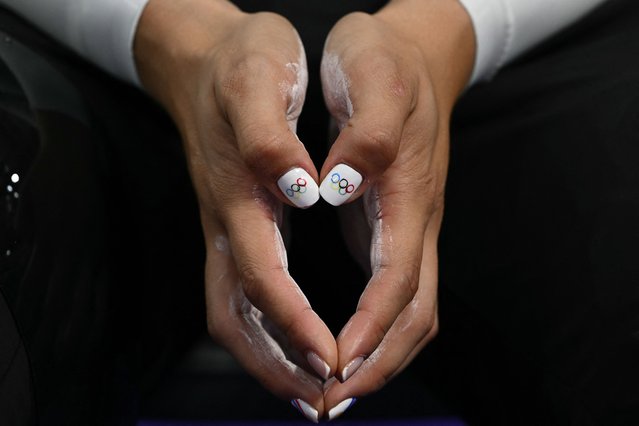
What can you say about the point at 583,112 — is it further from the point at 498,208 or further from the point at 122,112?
the point at 122,112

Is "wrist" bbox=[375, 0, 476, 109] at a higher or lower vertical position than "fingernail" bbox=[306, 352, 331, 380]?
higher

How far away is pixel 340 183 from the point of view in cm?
40

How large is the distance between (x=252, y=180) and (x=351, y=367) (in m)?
0.11

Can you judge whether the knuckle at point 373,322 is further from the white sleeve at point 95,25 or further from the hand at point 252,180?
the white sleeve at point 95,25

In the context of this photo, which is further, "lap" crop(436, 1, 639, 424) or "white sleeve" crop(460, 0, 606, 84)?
"white sleeve" crop(460, 0, 606, 84)

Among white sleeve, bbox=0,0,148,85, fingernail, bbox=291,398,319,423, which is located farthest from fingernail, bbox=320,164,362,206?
white sleeve, bbox=0,0,148,85

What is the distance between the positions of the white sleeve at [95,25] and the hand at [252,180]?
0.18ft

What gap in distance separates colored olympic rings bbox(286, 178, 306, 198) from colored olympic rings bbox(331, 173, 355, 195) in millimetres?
17

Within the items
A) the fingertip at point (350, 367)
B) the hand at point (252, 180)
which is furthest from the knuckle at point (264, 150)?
the fingertip at point (350, 367)

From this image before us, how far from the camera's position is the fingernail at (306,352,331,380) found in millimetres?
373

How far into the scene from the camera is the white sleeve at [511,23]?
54cm

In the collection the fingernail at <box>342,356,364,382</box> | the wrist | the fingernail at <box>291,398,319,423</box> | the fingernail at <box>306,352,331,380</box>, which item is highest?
the wrist

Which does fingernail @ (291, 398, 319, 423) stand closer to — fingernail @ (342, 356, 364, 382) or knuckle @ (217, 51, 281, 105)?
fingernail @ (342, 356, 364, 382)

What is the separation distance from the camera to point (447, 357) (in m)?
0.51
